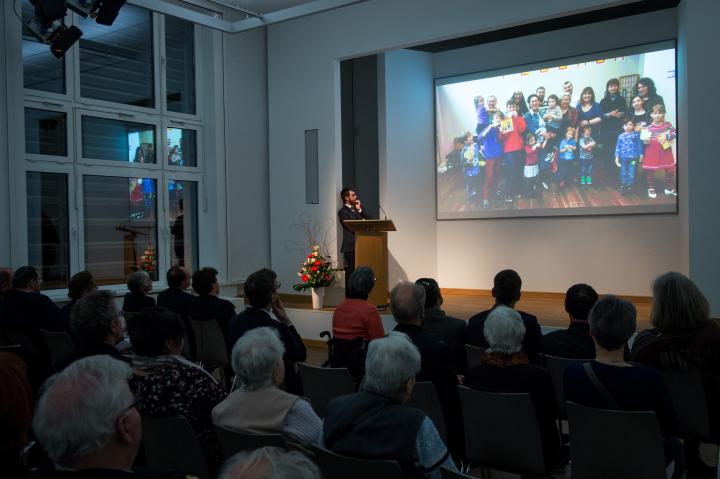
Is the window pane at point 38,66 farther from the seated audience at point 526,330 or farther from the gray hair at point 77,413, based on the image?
→ the gray hair at point 77,413

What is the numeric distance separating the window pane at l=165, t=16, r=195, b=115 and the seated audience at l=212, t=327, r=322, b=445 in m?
7.19

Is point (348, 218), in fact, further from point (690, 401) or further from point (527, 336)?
point (690, 401)

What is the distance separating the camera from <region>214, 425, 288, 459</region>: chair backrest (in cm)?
217

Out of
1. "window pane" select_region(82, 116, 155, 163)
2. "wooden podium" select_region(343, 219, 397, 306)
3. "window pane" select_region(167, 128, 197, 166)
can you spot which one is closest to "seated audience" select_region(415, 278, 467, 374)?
"wooden podium" select_region(343, 219, 397, 306)

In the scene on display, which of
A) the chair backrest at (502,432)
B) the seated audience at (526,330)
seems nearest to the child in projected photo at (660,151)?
the seated audience at (526,330)

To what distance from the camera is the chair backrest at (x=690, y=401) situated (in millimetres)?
2920

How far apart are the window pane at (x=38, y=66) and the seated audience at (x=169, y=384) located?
5.92 m

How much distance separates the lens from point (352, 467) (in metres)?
1.97

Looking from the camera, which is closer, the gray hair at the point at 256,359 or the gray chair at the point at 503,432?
the gray hair at the point at 256,359

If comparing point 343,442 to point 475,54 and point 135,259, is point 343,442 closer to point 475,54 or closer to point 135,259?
point 135,259

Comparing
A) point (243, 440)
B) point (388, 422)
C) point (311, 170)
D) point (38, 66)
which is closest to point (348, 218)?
point (311, 170)

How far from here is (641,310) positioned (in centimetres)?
791

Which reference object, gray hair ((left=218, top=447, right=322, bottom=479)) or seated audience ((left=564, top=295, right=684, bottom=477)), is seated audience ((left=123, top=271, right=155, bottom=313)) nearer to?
seated audience ((left=564, top=295, right=684, bottom=477))

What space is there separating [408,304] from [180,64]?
273 inches
